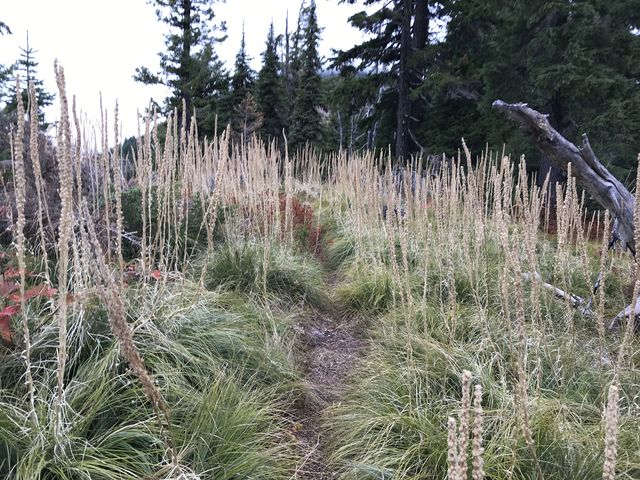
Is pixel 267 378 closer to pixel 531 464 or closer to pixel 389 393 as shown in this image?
pixel 389 393

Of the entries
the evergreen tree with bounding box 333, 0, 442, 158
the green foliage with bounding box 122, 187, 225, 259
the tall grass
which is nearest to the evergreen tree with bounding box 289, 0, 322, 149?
the evergreen tree with bounding box 333, 0, 442, 158

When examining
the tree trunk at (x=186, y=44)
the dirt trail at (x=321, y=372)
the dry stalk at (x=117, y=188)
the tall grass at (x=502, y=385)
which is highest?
the tree trunk at (x=186, y=44)

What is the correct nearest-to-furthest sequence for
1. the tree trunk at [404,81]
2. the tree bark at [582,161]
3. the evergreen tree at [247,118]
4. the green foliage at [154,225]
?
the tree bark at [582,161], the green foliage at [154,225], the tree trunk at [404,81], the evergreen tree at [247,118]

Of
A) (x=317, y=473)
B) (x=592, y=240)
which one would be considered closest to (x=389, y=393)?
(x=317, y=473)

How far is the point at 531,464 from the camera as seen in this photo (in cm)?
158

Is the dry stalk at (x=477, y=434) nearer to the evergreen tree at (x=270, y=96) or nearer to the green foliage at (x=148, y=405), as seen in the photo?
the green foliage at (x=148, y=405)

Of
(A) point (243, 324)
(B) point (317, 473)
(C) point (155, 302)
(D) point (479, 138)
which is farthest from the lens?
(D) point (479, 138)

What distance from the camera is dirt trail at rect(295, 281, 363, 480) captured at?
1.96m

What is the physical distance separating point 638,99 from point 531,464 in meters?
Result: 8.21

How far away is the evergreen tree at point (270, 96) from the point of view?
22656 millimetres

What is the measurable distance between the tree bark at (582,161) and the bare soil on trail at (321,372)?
214 cm

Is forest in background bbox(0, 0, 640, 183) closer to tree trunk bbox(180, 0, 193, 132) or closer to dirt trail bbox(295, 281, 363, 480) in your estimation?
tree trunk bbox(180, 0, 193, 132)

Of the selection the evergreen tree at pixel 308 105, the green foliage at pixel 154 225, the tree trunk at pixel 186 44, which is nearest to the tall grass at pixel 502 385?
the green foliage at pixel 154 225

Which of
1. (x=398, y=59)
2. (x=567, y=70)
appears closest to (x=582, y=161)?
(x=567, y=70)
